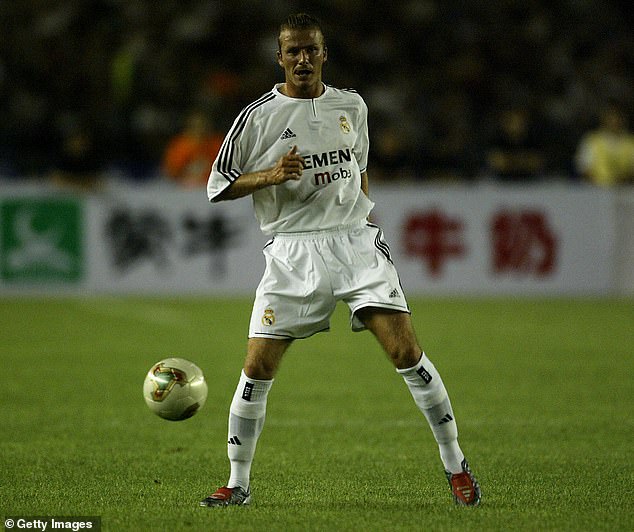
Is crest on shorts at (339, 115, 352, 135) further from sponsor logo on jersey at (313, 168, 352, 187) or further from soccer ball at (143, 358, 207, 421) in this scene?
soccer ball at (143, 358, 207, 421)

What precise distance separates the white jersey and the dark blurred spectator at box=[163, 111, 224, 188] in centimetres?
1092

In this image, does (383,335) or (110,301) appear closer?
(383,335)

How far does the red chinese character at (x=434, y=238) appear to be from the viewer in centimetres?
1658

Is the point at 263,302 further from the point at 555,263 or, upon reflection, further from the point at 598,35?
the point at 598,35

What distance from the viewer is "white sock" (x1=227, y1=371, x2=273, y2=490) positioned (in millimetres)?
5566

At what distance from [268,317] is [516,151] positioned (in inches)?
485

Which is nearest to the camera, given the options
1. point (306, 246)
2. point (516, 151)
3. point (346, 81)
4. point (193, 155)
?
point (306, 246)

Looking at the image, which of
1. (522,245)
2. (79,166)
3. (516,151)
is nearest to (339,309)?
(522,245)

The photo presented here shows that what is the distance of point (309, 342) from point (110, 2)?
9609 millimetres

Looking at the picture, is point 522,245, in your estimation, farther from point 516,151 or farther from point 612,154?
point 612,154

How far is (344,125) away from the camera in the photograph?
567 cm

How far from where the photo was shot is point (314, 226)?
5629 mm

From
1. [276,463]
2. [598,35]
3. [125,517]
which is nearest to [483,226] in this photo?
[598,35]

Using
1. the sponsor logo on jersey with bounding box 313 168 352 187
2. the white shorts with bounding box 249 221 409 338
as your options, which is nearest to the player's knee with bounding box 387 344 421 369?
the white shorts with bounding box 249 221 409 338
